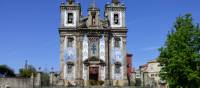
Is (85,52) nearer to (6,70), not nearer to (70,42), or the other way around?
(70,42)

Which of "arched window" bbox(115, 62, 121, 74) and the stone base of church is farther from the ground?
"arched window" bbox(115, 62, 121, 74)

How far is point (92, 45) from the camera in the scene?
68.2 meters

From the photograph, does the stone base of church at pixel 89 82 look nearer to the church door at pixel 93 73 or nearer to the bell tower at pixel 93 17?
the church door at pixel 93 73

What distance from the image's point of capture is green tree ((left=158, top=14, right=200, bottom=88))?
143 feet

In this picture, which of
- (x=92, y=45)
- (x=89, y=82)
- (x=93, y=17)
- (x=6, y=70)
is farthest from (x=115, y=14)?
(x=6, y=70)

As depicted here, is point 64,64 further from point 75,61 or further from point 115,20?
point 115,20

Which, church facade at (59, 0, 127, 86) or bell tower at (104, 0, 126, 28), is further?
bell tower at (104, 0, 126, 28)

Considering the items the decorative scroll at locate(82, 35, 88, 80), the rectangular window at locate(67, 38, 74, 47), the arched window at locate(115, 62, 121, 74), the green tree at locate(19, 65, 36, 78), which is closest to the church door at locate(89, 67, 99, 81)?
the decorative scroll at locate(82, 35, 88, 80)

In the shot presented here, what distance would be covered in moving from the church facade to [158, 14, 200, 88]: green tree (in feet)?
71.3

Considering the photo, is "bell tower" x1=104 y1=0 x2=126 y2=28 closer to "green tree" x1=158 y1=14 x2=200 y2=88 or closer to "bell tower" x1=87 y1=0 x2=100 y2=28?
"bell tower" x1=87 y1=0 x2=100 y2=28

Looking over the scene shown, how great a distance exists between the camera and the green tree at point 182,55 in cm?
4369

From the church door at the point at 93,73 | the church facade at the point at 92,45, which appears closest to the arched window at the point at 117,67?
the church facade at the point at 92,45

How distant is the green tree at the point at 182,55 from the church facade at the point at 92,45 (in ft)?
71.3

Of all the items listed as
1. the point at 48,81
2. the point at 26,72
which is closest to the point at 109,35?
the point at 48,81
